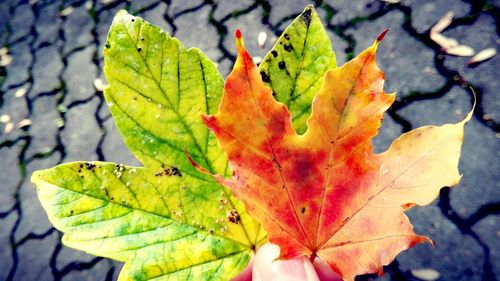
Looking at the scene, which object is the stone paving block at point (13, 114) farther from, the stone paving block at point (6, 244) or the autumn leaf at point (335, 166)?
the autumn leaf at point (335, 166)

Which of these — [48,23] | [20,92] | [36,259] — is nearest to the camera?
[36,259]

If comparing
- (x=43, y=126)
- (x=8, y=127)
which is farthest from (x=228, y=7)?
(x=8, y=127)

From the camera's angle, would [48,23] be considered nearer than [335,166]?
No

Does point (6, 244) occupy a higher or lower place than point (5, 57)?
lower

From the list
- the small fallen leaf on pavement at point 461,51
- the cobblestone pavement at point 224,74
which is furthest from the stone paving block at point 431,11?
the small fallen leaf on pavement at point 461,51

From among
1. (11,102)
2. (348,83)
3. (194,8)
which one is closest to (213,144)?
(348,83)

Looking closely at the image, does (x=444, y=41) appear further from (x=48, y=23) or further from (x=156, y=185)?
(x=48, y=23)

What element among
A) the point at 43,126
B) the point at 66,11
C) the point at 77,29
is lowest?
the point at 43,126
